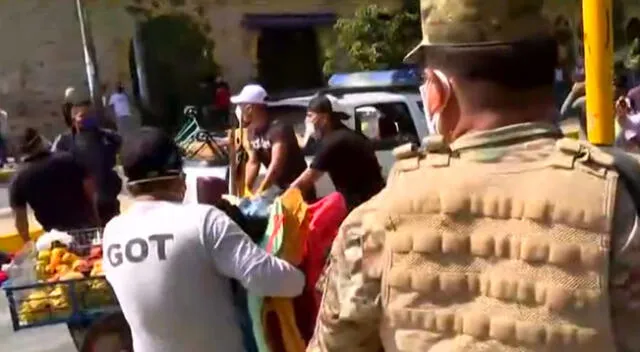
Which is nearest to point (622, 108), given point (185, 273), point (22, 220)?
point (22, 220)

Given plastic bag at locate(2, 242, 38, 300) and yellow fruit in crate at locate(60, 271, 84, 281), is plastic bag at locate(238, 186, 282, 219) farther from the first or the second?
plastic bag at locate(2, 242, 38, 300)

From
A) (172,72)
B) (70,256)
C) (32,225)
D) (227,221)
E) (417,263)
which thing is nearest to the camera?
(417,263)

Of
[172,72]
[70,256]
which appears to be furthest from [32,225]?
[172,72]

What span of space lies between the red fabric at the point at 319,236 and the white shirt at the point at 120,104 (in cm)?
2488

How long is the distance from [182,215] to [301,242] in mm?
624

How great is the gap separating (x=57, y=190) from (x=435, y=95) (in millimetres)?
7869

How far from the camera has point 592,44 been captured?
4.82m

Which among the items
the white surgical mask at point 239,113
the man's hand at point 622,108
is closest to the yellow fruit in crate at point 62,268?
the white surgical mask at point 239,113

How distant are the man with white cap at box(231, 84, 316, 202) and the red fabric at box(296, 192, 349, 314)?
4.00m

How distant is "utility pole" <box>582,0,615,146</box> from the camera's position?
478cm

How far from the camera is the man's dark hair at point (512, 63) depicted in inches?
100

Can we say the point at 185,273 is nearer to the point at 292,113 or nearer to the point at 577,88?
the point at 577,88

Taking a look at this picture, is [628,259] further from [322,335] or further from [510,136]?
[322,335]

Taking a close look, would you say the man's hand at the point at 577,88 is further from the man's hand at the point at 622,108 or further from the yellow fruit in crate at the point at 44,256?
the yellow fruit in crate at the point at 44,256
